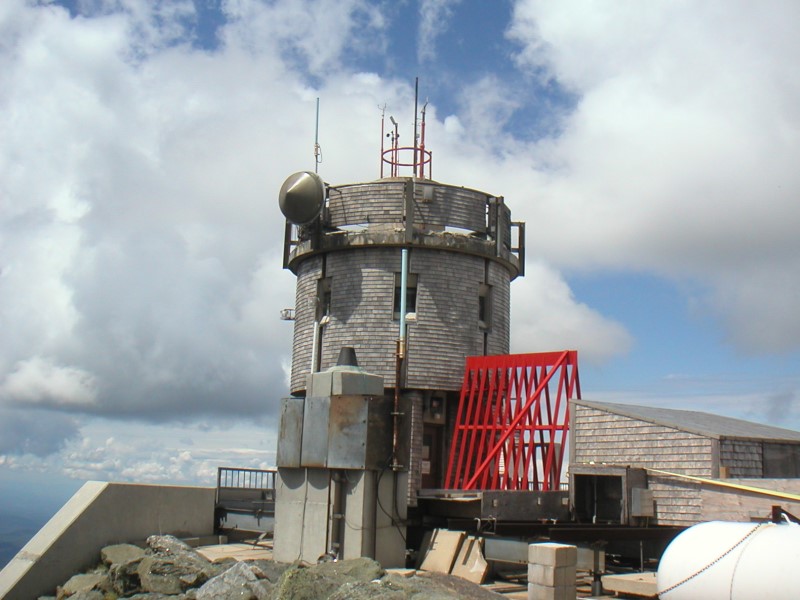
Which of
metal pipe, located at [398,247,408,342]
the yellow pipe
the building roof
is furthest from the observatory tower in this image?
the yellow pipe

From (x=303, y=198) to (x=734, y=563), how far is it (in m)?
18.1

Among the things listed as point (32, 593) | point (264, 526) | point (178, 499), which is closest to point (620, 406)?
point (264, 526)

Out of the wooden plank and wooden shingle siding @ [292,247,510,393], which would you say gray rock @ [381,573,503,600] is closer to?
the wooden plank

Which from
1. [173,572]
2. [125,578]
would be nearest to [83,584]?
[125,578]

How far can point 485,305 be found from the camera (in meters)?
29.1

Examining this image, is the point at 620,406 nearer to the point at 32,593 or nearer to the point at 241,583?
the point at 241,583

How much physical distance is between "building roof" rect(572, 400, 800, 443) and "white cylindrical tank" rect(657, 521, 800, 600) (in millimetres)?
6380

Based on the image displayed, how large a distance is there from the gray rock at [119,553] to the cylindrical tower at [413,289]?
9017mm

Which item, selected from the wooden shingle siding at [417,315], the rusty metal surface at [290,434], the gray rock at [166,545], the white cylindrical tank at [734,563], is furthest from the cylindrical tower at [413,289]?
the white cylindrical tank at [734,563]

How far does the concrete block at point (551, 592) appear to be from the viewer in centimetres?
1360

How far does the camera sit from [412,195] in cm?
2791

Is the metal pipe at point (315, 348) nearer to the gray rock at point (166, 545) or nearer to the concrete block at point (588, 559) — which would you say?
the gray rock at point (166, 545)

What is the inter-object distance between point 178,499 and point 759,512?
13.6 meters

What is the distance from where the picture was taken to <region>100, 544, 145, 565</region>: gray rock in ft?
65.7
